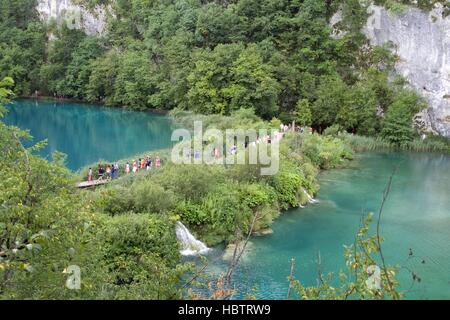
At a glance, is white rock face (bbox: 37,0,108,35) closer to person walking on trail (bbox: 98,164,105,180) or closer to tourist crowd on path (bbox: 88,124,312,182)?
tourist crowd on path (bbox: 88,124,312,182)

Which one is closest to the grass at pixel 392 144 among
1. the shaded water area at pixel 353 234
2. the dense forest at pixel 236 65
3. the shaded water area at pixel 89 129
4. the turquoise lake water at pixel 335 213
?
the dense forest at pixel 236 65

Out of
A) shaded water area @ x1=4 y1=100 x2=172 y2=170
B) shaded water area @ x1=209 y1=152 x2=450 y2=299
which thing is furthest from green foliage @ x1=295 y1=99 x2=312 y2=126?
shaded water area @ x1=209 y1=152 x2=450 y2=299

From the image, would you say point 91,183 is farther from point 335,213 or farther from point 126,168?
point 335,213

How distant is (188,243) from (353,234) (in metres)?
7.25

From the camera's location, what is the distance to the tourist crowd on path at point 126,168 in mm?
26484

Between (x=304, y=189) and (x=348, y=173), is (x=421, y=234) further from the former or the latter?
(x=348, y=173)

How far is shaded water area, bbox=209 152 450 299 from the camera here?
1811 cm

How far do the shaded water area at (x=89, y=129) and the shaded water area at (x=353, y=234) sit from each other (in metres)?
13.9

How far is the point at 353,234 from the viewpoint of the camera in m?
22.8

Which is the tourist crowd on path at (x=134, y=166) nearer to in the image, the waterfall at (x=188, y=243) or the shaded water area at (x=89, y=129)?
the shaded water area at (x=89, y=129)

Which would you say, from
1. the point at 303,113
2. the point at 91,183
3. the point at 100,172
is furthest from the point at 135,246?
the point at 303,113

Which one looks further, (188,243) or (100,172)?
(100,172)

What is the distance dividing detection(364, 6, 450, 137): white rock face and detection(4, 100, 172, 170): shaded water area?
22.3m

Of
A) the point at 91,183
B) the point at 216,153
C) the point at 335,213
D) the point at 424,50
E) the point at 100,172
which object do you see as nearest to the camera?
the point at 91,183
